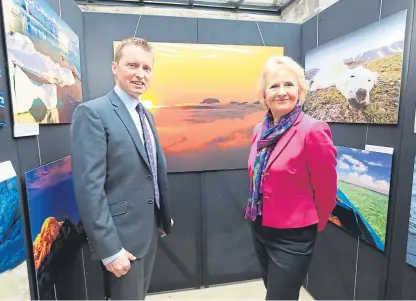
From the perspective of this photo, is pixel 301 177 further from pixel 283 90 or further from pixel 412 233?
pixel 412 233

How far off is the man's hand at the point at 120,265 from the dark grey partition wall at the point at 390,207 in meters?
1.55

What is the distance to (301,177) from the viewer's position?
3.98ft

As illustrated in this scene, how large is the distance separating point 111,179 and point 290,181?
32.8 inches

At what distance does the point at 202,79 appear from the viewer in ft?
7.54

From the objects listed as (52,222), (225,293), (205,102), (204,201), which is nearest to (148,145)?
(52,222)

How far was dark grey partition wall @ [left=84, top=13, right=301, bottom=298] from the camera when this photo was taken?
220 cm

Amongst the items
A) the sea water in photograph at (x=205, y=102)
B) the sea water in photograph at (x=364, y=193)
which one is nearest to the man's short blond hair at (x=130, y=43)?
the sea water in photograph at (x=205, y=102)

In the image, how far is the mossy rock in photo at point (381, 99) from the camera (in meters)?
1.52

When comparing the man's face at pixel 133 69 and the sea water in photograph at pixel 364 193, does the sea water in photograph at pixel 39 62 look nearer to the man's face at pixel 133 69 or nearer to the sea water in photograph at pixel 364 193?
the man's face at pixel 133 69

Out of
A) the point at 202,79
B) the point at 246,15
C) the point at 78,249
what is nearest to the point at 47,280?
the point at 78,249

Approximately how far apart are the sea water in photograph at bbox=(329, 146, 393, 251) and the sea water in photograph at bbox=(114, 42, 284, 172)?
861 millimetres

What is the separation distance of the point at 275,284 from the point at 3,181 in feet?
4.15

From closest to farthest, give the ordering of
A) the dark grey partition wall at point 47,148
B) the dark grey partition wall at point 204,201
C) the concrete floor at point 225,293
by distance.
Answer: the dark grey partition wall at point 47,148, the dark grey partition wall at point 204,201, the concrete floor at point 225,293

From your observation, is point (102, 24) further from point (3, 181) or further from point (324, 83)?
point (324, 83)
